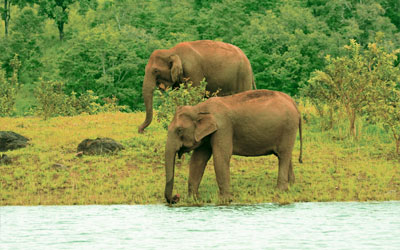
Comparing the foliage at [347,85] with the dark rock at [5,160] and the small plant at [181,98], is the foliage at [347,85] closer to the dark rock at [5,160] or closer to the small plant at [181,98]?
the small plant at [181,98]

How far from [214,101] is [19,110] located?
33737 mm

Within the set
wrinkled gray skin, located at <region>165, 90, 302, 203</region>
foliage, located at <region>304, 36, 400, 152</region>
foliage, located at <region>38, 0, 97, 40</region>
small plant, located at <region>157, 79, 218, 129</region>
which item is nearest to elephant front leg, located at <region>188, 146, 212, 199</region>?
wrinkled gray skin, located at <region>165, 90, 302, 203</region>

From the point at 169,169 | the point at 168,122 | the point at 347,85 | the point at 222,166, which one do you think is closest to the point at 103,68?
the point at 347,85

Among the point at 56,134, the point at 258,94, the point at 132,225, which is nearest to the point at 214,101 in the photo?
the point at 258,94

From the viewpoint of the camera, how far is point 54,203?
16.2m

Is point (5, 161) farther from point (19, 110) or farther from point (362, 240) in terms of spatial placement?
point (19, 110)

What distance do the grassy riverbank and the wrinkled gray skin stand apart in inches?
27.0

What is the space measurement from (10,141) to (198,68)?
6.10 m

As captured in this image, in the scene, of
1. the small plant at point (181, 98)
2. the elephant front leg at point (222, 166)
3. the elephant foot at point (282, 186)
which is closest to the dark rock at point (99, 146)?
the small plant at point (181, 98)

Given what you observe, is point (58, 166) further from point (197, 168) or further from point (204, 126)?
point (204, 126)

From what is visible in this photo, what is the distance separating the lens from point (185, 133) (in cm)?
1554

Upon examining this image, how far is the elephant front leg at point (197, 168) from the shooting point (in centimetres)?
1605

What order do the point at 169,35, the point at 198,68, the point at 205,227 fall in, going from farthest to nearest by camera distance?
1. the point at 169,35
2. the point at 198,68
3. the point at 205,227

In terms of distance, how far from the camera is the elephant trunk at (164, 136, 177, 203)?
15.3m
